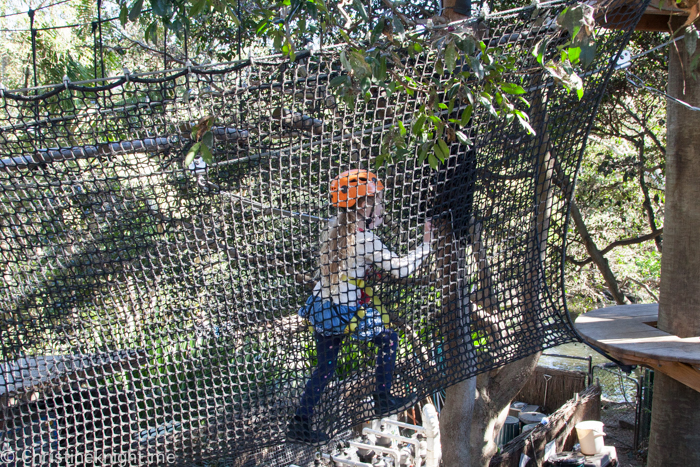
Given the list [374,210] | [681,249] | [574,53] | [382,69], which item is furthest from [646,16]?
[382,69]

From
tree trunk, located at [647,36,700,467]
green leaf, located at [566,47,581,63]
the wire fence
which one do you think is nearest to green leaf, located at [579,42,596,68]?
green leaf, located at [566,47,581,63]

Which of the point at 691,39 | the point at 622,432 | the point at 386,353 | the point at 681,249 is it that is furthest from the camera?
the point at 622,432

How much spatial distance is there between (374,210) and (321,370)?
60cm

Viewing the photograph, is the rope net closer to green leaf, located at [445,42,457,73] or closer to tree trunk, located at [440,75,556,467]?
tree trunk, located at [440,75,556,467]

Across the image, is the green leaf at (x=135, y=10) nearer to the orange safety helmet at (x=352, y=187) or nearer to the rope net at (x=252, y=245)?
the rope net at (x=252, y=245)

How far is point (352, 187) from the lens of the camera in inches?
63.2

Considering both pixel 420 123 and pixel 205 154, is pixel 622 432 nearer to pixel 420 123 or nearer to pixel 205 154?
pixel 420 123

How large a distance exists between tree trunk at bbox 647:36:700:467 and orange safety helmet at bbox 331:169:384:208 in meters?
1.32

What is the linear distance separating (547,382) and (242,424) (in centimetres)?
502

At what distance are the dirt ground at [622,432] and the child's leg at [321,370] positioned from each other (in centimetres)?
401

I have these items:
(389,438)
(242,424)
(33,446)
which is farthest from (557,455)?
(33,446)

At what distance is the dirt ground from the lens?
4610 mm

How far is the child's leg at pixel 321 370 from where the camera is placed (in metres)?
1.76

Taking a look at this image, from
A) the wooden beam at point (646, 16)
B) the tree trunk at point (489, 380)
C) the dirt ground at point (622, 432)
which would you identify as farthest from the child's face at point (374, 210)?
the dirt ground at point (622, 432)
